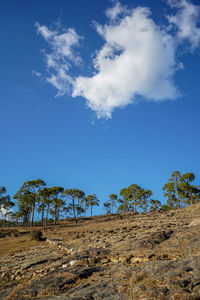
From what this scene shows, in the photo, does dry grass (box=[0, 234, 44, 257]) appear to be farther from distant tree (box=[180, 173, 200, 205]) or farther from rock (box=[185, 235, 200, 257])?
distant tree (box=[180, 173, 200, 205])

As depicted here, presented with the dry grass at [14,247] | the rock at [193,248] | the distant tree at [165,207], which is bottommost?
the dry grass at [14,247]

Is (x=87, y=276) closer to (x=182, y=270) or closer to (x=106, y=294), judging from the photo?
(x=106, y=294)

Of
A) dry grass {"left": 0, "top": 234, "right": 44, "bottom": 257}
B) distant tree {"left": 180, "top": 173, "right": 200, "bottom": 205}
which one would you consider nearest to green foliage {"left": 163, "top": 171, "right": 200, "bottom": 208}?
distant tree {"left": 180, "top": 173, "right": 200, "bottom": 205}

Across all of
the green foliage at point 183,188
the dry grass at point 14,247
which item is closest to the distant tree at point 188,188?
the green foliage at point 183,188

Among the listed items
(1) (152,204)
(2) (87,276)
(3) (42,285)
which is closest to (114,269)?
(2) (87,276)

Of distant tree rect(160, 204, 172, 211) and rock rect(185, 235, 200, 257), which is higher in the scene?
distant tree rect(160, 204, 172, 211)

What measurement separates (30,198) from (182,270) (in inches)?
2101

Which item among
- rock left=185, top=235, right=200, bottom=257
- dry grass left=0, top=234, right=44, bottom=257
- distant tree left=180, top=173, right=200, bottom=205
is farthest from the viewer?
distant tree left=180, top=173, right=200, bottom=205

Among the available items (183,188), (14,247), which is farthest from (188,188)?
(14,247)

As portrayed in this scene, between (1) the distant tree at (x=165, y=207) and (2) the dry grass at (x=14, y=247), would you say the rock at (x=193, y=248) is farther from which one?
(1) the distant tree at (x=165, y=207)

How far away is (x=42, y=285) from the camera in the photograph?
757 cm

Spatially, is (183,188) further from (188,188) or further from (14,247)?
(14,247)

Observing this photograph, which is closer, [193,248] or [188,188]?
[193,248]

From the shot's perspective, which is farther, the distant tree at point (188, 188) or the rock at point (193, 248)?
the distant tree at point (188, 188)
